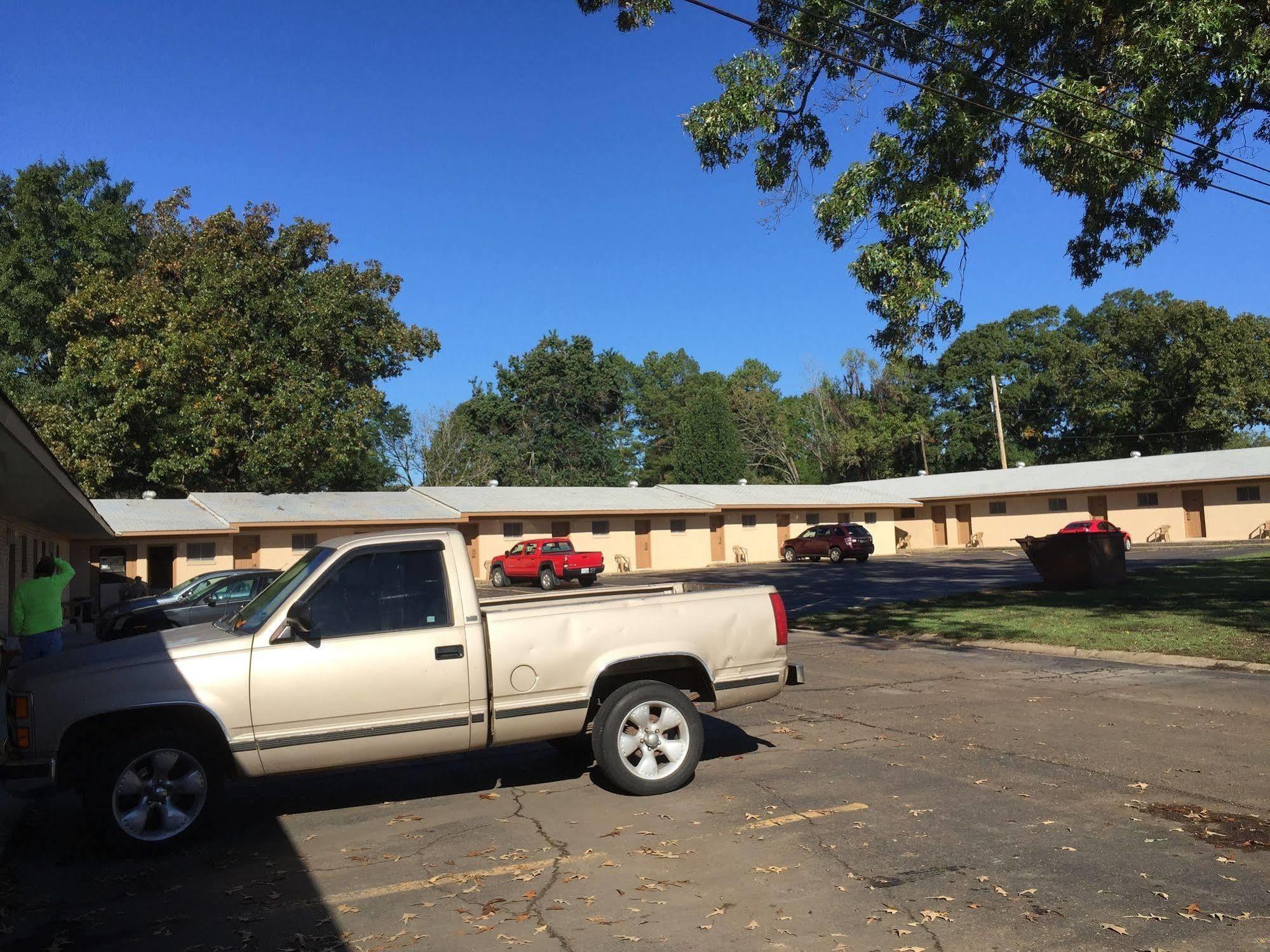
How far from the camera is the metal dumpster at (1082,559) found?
2138cm

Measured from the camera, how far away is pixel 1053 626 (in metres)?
15.6

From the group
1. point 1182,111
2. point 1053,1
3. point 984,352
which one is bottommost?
point 1182,111

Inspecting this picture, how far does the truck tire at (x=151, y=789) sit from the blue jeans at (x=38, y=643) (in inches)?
179

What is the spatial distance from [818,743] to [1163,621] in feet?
32.5

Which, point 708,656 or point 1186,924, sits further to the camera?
point 708,656

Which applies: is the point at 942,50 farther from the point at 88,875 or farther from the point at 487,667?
the point at 88,875

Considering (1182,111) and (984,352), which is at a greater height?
(984,352)

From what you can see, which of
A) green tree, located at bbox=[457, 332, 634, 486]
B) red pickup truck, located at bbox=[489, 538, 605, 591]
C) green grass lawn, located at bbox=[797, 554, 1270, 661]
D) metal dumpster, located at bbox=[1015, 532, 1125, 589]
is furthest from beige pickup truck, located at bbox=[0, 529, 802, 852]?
green tree, located at bbox=[457, 332, 634, 486]

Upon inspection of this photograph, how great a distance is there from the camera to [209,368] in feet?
127

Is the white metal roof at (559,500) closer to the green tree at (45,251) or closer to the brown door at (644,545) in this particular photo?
the brown door at (644,545)

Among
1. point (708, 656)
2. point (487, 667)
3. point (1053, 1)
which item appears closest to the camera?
point (487, 667)

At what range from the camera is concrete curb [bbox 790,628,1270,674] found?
11.5 meters

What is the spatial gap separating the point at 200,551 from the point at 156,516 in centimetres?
202

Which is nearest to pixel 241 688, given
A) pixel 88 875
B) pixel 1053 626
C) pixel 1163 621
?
pixel 88 875
